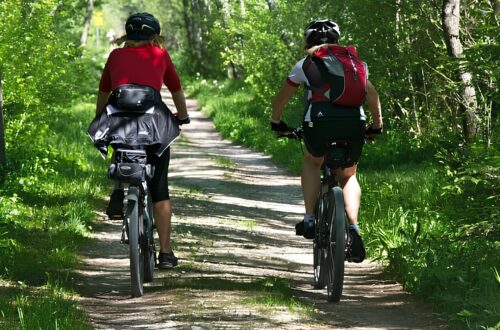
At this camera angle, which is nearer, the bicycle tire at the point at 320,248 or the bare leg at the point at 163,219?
the bicycle tire at the point at 320,248

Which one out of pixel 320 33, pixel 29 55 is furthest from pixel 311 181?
pixel 29 55

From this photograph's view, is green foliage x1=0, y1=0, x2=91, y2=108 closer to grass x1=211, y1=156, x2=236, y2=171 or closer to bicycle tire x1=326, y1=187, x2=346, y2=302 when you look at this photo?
grass x1=211, y1=156, x2=236, y2=171

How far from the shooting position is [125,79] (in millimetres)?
6605

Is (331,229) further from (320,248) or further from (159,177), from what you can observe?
(159,177)

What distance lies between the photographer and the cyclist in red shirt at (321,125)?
21.1ft

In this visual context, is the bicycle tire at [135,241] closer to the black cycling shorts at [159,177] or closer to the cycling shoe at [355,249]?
the black cycling shorts at [159,177]

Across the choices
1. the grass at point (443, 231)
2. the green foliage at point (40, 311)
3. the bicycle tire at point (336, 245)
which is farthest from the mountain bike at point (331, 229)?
the green foliage at point (40, 311)

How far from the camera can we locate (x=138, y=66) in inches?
261

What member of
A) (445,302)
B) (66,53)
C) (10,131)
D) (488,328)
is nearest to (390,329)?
(445,302)

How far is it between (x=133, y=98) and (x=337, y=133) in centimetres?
142

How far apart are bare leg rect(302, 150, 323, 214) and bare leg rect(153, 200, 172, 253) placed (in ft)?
3.34

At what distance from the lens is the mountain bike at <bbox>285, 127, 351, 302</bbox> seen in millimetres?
6301

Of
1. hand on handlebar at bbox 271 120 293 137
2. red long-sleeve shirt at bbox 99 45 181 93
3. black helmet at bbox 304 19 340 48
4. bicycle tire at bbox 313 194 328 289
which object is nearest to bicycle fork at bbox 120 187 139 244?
red long-sleeve shirt at bbox 99 45 181 93

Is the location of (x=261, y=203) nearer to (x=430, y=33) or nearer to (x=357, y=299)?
(x=430, y=33)
